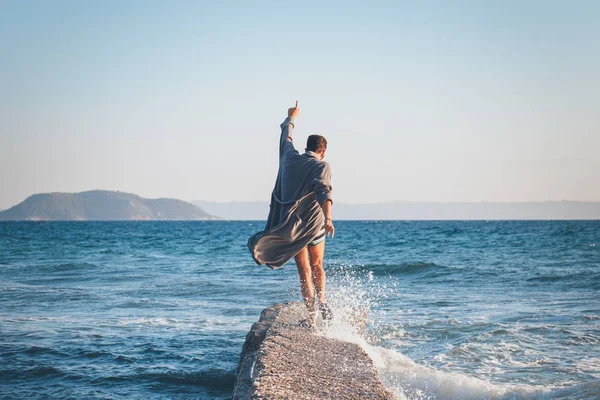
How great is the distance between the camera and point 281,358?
13.5 ft

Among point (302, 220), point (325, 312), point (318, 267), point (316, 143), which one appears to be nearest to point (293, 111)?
point (316, 143)

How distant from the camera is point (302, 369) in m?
3.89

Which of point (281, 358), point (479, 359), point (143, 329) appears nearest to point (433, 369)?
point (479, 359)

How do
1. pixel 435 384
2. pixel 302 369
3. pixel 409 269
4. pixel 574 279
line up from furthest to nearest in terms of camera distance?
pixel 409 269
pixel 574 279
pixel 435 384
pixel 302 369

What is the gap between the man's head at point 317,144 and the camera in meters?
5.38

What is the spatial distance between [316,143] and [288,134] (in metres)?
0.40

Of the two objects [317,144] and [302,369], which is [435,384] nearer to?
[302,369]

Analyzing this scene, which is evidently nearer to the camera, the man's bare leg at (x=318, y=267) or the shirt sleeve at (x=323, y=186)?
the shirt sleeve at (x=323, y=186)

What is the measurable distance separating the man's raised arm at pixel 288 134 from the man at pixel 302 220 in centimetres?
2

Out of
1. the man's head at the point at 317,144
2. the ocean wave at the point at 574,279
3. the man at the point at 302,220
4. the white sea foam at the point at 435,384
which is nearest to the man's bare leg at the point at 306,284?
the man at the point at 302,220

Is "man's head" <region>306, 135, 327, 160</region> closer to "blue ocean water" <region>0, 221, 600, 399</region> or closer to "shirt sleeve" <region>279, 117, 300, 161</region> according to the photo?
"shirt sleeve" <region>279, 117, 300, 161</region>

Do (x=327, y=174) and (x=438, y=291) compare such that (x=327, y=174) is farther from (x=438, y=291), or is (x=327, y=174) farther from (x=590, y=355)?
(x=438, y=291)

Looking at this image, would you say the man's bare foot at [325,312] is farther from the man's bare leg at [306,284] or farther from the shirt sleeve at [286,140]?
the shirt sleeve at [286,140]

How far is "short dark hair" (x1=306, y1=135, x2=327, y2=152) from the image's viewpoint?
5383 millimetres
